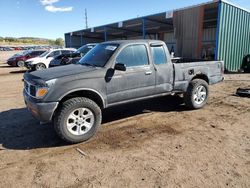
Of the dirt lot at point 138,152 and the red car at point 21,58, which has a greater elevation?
the red car at point 21,58

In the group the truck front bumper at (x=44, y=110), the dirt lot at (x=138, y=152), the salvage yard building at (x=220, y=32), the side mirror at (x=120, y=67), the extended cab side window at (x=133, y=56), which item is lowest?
the dirt lot at (x=138, y=152)

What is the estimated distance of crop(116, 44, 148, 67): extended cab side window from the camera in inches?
199

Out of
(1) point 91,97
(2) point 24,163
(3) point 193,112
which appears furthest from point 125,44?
(2) point 24,163

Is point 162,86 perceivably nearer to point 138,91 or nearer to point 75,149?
point 138,91

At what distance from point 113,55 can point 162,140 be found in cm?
203

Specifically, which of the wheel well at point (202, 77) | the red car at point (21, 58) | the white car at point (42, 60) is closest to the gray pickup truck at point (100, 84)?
the wheel well at point (202, 77)

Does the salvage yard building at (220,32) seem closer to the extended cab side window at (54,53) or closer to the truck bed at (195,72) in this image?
the truck bed at (195,72)

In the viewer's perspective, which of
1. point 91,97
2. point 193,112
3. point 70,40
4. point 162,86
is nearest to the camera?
point 91,97

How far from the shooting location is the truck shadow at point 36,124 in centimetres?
451

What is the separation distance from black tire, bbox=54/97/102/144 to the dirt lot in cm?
17

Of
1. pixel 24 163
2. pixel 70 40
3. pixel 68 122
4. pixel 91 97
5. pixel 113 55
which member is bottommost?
pixel 24 163

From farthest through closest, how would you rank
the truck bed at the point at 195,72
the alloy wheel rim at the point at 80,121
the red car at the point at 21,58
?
the red car at the point at 21,58, the truck bed at the point at 195,72, the alloy wheel rim at the point at 80,121

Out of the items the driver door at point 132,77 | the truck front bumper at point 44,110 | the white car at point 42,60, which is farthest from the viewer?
the white car at point 42,60

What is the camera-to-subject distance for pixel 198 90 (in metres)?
6.42
